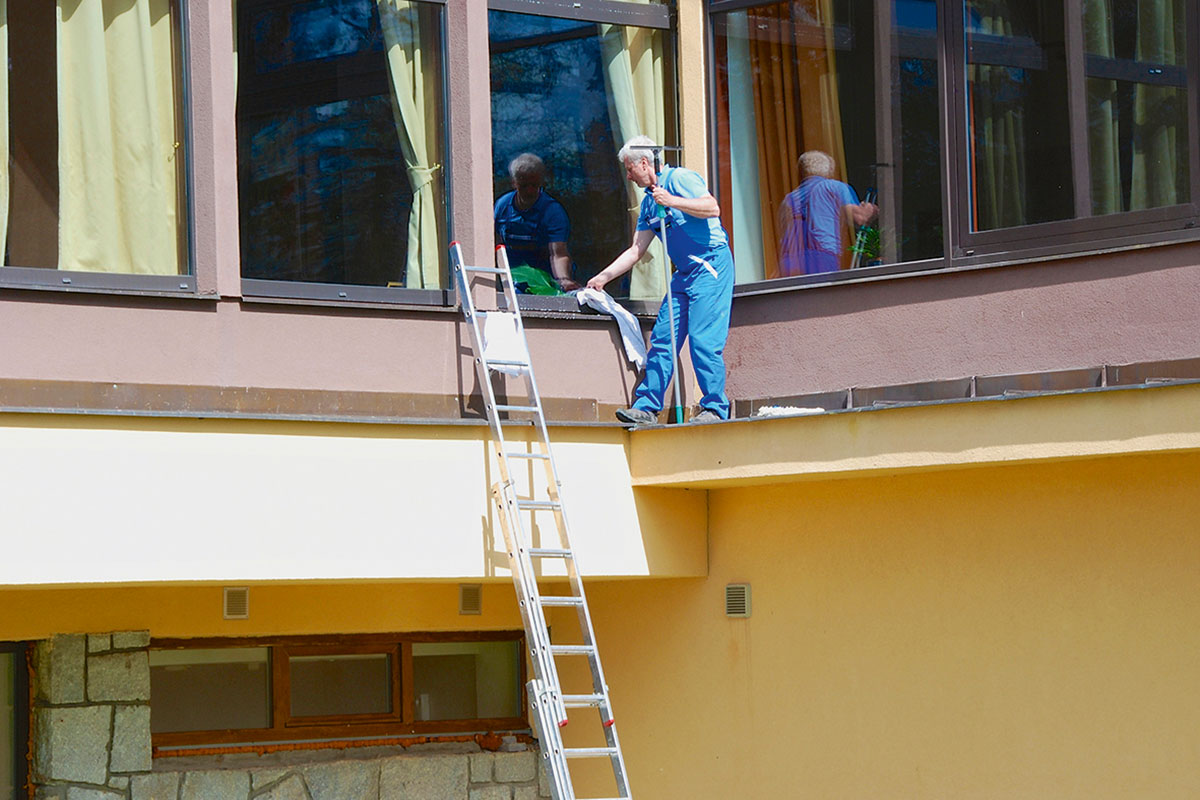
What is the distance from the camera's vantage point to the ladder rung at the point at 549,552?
6.80 metres

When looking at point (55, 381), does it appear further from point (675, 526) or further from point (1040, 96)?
point (1040, 96)

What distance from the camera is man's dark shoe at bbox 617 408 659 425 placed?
7.34m

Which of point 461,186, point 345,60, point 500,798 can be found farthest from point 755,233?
point 500,798

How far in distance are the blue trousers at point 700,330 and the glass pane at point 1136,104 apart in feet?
5.65

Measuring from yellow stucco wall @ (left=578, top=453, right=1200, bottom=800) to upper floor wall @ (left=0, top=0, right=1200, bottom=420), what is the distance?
0.63m

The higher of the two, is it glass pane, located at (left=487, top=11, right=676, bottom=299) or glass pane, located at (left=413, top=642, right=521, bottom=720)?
glass pane, located at (left=487, top=11, right=676, bottom=299)

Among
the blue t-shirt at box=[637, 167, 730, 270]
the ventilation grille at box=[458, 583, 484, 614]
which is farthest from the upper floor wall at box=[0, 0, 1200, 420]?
the ventilation grille at box=[458, 583, 484, 614]

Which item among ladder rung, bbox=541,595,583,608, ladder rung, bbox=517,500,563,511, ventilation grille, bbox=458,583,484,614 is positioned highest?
ladder rung, bbox=517,500,563,511

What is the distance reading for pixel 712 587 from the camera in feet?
25.3

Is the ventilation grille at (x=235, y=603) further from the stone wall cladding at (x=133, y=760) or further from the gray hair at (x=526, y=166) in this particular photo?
the gray hair at (x=526, y=166)

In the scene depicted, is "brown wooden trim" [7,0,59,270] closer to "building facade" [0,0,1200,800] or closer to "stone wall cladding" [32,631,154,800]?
"building facade" [0,0,1200,800]

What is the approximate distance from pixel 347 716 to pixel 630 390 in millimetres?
2327

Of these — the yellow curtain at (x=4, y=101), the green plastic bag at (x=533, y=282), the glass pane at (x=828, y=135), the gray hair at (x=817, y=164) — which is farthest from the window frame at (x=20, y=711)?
the gray hair at (x=817, y=164)

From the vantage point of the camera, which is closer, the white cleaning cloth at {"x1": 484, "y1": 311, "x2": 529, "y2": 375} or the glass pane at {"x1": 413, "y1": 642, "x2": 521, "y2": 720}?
the white cleaning cloth at {"x1": 484, "y1": 311, "x2": 529, "y2": 375}
